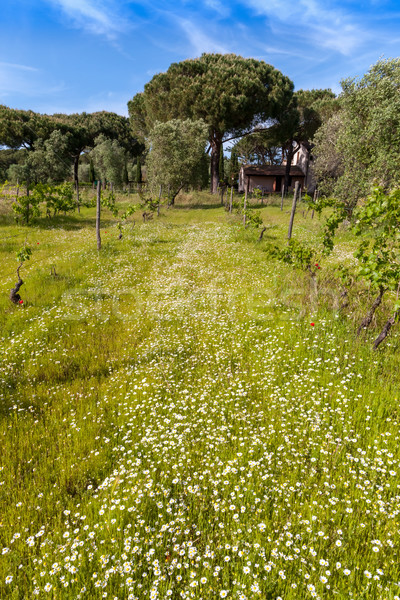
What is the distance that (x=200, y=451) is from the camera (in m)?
4.51

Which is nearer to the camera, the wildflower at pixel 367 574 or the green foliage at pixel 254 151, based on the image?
the wildflower at pixel 367 574

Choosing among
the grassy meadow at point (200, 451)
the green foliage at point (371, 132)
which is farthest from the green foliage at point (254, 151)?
the grassy meadow at point (200, 451)

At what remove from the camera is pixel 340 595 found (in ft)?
8.91

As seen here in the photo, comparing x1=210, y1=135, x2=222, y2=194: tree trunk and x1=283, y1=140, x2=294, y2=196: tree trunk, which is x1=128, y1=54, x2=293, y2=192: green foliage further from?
x1=283, y1=140, x2=294, y2=196: tree trunk

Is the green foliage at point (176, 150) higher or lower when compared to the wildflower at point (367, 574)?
higher

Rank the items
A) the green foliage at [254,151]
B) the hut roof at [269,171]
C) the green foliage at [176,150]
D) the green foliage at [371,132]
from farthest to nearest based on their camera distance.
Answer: the green foliage at [254,151] → the hut roof at [269,171] → the green foliage at [176,150] → the green foliage at [371,132]

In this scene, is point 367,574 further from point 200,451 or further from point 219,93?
point 219,93

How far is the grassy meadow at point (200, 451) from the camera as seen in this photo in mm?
2982

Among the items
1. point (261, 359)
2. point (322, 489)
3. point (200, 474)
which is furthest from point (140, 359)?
point (322, 489)

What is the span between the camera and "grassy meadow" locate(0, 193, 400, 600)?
2.98m

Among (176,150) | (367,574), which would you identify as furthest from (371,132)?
(176,150)

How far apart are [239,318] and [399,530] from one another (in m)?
6.34

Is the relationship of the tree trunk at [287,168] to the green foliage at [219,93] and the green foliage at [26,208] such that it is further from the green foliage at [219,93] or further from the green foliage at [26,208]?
the green foliage at [26,208]

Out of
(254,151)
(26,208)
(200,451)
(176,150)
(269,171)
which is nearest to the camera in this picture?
(200,451)
